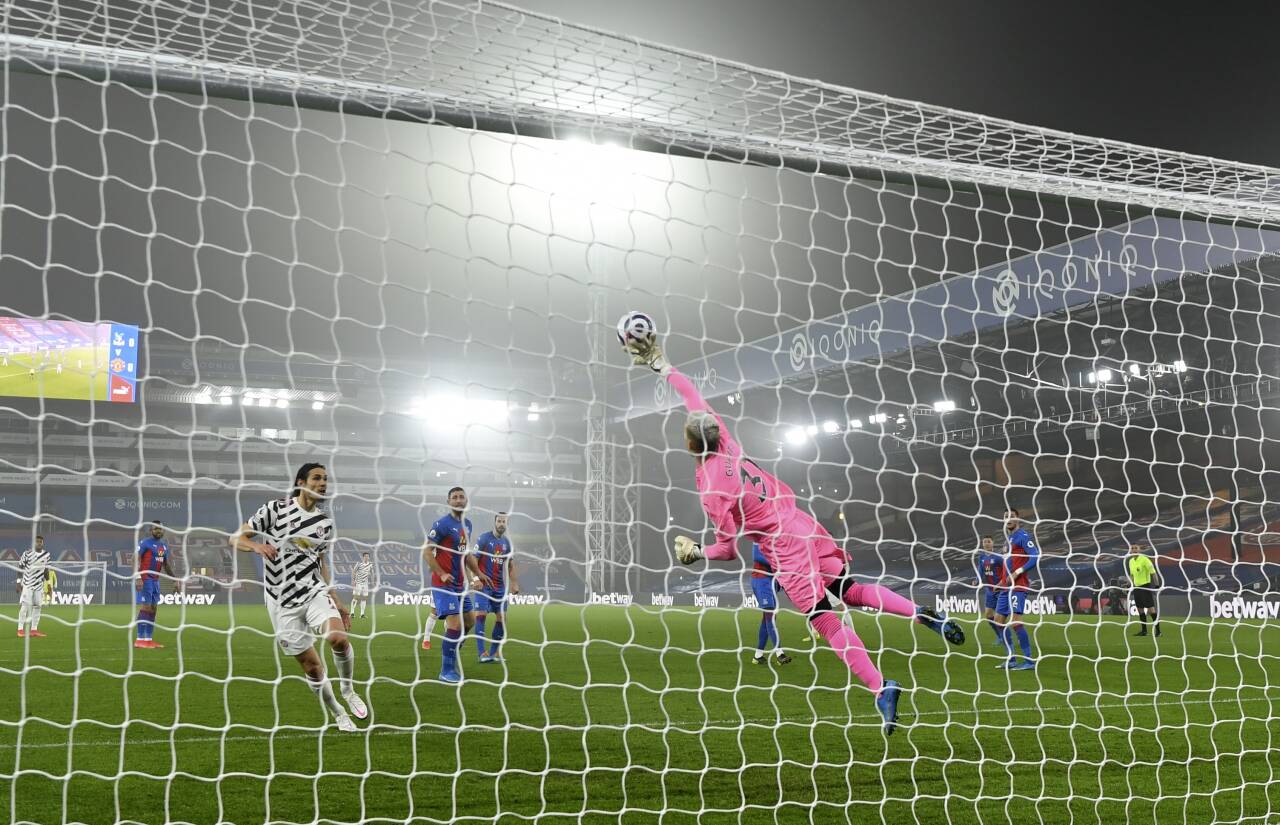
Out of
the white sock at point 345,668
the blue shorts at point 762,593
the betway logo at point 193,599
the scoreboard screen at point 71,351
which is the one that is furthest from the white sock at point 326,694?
the betway logo at point 193,599

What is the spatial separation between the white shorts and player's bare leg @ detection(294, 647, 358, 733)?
0.04 m

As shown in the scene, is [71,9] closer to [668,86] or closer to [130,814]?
[668,86]

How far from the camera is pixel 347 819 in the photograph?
365 cm

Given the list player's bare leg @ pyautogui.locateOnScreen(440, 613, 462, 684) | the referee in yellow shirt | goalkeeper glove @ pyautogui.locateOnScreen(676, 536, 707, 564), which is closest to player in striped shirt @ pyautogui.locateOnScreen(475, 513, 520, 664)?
player's bare leg @ pyautogui.locateOnScreen(440, 613, 462, 684)

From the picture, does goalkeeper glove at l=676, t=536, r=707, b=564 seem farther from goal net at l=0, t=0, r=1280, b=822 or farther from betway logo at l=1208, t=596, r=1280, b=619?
betway logo at l=1208, t=596, r=1280, b=619

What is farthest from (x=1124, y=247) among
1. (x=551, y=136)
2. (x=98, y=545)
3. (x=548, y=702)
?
(x=98, y=545)

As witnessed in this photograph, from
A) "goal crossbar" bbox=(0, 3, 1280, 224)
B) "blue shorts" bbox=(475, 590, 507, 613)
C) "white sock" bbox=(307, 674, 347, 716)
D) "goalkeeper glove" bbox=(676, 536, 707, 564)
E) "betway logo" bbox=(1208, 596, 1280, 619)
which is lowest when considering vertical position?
"white sock" bbox=(307, 674, 347, 716)

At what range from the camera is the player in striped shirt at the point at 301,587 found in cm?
492

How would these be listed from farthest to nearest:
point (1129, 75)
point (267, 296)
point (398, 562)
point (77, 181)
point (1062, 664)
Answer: point (398, 562) < point (267, 296) < point (77, 181) < point (1129, 75) < point (1062, 664)

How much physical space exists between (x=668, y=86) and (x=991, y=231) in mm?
8722

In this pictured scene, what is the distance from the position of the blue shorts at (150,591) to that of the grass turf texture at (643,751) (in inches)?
74.2

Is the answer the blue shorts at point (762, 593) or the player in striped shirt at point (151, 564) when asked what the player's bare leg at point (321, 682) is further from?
the player in striped shirt at point (151, 564)

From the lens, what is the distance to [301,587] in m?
5.09

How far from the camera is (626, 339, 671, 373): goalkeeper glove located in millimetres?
3768
